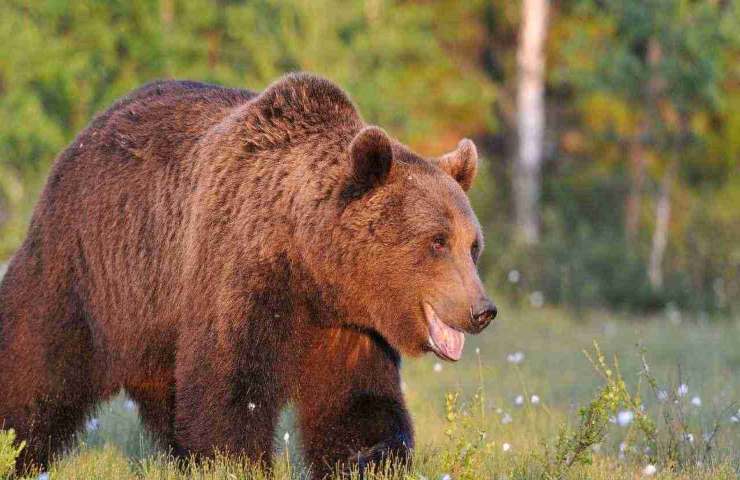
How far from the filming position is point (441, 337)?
18.5 feet

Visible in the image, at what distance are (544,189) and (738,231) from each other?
8155 millimetres

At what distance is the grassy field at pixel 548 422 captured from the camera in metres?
5.67

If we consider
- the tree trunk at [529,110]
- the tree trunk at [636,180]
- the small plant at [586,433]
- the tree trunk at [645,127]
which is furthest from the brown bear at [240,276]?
the tree trunk at [529,110]

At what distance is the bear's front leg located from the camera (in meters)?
A: 5.93

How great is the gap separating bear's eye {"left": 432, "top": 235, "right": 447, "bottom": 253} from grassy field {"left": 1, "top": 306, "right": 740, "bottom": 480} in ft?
2.28

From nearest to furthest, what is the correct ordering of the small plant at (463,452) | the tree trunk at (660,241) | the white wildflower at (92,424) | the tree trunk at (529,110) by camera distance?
the small plant at (463,452)
the white wildflower at (92,424)
the tree trunk at (660,241)
the tree trunk at (529,110)


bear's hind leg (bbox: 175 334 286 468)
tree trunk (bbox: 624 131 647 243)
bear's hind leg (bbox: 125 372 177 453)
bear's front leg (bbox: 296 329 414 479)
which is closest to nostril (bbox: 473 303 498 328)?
bear's front leg (bbox: 296 329 414 479)

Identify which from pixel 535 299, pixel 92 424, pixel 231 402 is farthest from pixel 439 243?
pixel 535 299

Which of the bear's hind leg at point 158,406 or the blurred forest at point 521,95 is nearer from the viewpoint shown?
the bear's hind leg at point 158,406

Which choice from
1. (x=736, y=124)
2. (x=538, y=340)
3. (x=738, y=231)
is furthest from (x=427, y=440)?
(x=736, y=124)

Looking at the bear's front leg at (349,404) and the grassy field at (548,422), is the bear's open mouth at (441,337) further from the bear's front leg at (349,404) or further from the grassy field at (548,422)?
the bear's front leg at (349,404)

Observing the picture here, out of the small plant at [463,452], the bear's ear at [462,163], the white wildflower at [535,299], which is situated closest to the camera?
the small plant at [463,452]

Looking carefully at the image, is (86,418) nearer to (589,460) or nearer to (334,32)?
(589,460)

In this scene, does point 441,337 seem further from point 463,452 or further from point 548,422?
point 548,422
